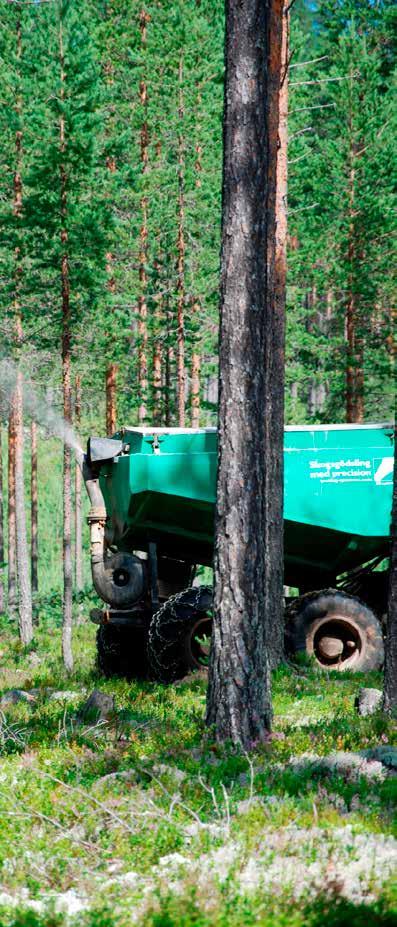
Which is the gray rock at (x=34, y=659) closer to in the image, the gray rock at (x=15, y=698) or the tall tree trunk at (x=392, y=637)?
the gray rock at (x=15, y=698)

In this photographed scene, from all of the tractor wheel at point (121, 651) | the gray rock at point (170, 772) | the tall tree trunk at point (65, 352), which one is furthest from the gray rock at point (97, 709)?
the tall tree trunk at point (65, 352)

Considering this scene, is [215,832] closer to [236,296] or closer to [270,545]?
[236,296]

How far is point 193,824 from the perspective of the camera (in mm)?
5477

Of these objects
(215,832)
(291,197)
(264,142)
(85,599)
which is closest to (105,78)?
(291,197)

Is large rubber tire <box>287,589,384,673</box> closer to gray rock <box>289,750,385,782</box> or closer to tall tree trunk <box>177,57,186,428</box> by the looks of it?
gray rock <box>289,750,385,782</box>

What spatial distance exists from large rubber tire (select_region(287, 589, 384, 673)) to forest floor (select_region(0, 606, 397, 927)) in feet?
12.1

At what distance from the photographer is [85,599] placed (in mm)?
31016

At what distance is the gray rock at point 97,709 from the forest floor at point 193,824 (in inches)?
2.4

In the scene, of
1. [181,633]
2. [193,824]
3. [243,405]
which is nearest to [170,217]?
[181,633]

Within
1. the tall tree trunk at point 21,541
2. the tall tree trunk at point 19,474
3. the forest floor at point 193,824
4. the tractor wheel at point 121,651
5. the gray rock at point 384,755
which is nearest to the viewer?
the forest floor at point 193,824

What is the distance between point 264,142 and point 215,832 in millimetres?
5016

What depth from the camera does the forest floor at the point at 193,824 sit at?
4.45 metres

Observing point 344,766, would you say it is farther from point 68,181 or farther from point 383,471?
point 68,181

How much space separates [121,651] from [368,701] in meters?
6.25
